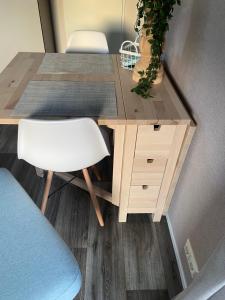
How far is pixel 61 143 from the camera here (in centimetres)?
99

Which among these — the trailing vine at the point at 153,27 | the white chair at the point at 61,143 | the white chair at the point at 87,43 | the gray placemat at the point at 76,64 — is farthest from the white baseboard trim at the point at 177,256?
the white chair at the point at 87,43

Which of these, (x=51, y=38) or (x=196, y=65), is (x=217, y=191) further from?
(x=51, y=38)

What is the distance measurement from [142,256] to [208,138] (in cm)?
80

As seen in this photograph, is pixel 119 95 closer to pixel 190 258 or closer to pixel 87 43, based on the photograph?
pixel 190 258

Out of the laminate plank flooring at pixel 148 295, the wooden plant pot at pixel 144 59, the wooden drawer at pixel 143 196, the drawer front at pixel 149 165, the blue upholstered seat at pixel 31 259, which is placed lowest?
the laminate plank flooring at pixel 148 295

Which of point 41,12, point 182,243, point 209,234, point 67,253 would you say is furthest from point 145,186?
point 41,12

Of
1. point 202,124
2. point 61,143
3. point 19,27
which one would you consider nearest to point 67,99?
point 61,143

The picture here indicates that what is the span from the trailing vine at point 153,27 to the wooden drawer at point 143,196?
1.70ft

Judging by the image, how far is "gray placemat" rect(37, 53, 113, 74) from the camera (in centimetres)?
144

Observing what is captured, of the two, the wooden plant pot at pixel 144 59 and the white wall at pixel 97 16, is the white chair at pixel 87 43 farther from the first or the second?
the wooden plant pot at pixel 144 59

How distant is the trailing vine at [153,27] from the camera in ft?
3.31

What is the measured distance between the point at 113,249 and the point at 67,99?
0.91m

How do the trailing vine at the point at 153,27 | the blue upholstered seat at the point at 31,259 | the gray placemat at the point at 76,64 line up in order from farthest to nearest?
the gray placemat at the point at 76,64
the trailing vine at the point at 153,27
the blue upholstered seat at the point at 31,259

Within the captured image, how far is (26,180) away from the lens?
68.2 inches
